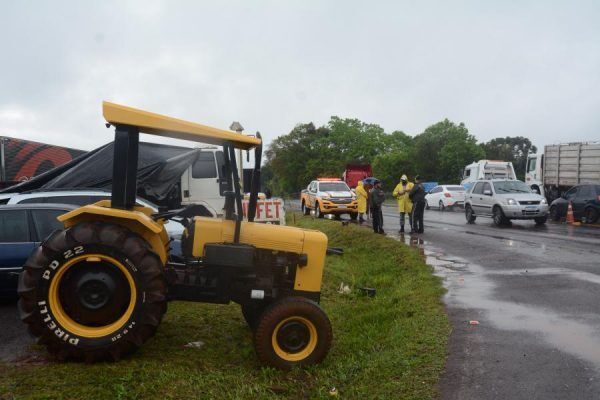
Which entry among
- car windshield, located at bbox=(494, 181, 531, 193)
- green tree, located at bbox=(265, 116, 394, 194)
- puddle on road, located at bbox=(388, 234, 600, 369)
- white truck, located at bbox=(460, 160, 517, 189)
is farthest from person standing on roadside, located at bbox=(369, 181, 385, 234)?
green tree, located at bbox=(265, 116, 394, 194)

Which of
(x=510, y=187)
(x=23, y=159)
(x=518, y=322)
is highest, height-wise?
(x=23, y=159)

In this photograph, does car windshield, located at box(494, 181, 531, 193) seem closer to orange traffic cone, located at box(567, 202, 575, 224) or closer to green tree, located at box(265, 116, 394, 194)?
orange traffic cone, located at box(567, 202, 575, 224)

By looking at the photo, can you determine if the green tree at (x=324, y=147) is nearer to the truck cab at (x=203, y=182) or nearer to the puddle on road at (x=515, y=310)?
the truck cab at (x=203, y=182)

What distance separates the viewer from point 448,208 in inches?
1270

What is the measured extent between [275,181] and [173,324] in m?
90.0

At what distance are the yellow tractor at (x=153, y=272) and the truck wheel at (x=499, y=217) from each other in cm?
1568

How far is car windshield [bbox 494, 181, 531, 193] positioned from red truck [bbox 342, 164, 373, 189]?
1769cm

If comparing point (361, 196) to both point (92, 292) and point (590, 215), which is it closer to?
point (590, 215)

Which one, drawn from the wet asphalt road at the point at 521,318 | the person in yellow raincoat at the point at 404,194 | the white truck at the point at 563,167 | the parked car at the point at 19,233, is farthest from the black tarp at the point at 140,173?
the white truck at the point at 563,167

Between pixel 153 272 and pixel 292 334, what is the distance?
1.49m

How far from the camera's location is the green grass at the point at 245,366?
4.55 m

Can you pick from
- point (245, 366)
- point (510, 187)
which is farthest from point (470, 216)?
point (245, 366)

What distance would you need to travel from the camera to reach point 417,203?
1678cm

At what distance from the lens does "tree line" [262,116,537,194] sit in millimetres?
69500
